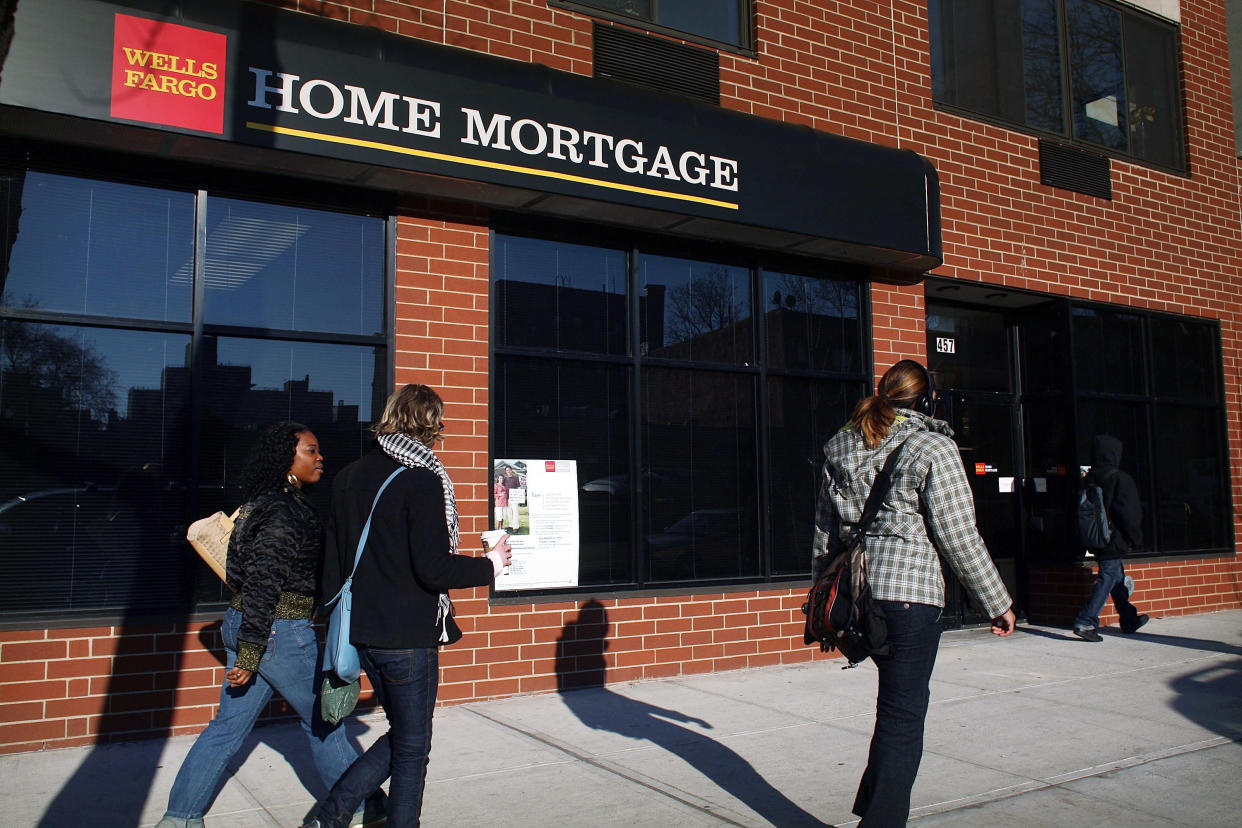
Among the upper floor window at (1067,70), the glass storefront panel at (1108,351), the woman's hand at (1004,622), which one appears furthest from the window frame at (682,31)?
the woman's hand at (1004,622)

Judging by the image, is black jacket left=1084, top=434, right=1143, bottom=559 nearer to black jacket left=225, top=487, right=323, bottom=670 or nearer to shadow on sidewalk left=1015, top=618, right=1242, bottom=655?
shadow on sidewalk left=1015, top=618, right=1242, bottom=655

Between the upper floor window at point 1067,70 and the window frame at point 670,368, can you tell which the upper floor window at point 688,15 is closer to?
the window frame at point 670,368

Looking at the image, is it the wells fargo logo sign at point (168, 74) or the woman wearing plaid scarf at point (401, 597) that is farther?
the wells fargo logo sign at point (168, 74)

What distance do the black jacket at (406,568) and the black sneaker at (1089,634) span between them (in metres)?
7.49

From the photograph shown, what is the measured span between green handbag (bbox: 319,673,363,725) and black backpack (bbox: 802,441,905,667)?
5.87 ft

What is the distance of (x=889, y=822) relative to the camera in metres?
3.80

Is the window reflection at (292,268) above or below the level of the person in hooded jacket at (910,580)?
above

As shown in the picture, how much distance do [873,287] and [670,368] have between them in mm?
2432

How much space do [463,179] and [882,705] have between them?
14.2 feet

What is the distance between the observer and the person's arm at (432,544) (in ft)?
12.3

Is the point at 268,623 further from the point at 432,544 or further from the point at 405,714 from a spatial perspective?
the point at 432,544

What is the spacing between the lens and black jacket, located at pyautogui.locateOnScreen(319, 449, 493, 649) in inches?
147

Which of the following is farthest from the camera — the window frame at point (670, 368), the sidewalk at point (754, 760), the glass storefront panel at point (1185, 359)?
the glass storefront panel at point (1185, 359)

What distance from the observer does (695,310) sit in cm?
838
